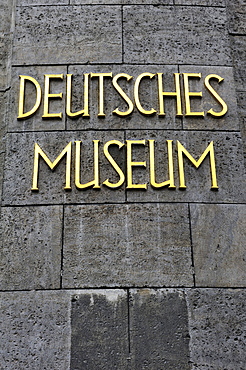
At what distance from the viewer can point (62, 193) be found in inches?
214

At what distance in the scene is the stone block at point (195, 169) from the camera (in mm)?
5426

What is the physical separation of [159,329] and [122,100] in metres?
2.61

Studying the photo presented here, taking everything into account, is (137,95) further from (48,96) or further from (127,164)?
(48,96)

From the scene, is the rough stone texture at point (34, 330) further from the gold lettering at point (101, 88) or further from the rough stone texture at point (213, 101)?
the rough stone texture at point (213, 101)

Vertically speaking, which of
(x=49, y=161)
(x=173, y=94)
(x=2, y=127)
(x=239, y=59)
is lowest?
(x=49, y=161)

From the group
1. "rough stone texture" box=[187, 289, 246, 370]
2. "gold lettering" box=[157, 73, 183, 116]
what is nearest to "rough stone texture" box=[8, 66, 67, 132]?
"gold lettering" box=[157, 73, 183, 116]

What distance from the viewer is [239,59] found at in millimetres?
6391

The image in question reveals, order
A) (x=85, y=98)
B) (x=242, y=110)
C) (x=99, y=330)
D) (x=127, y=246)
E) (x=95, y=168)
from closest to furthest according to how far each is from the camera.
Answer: (x=99, y=330) < (x=127, y=246) < (x=95, y=168) < (x=85, y=98) < (x=242, y=110)

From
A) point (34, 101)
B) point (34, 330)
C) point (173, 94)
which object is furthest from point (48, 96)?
point (34, 330)

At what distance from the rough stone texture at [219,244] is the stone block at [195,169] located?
0.46ft

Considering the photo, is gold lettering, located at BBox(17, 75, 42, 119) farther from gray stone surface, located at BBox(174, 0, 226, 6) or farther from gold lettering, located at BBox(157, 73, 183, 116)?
gray stone surface, located at BBox(174, 0, 226, 6)

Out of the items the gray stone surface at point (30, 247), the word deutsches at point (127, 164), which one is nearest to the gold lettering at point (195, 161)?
the word deutsches at point (127, 164)

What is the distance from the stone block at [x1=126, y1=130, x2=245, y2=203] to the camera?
5426 mm

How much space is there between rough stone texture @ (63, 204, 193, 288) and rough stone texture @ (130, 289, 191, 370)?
0.14 m
